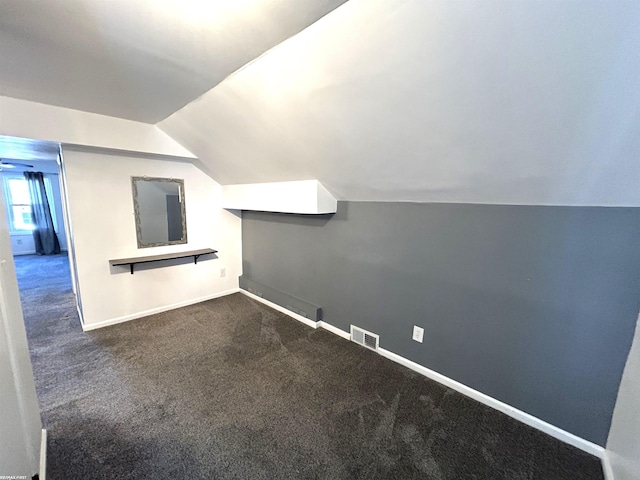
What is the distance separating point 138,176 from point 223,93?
1.77 metres

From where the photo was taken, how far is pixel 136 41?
125 centimetres

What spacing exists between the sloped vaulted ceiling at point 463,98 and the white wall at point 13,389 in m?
1.52

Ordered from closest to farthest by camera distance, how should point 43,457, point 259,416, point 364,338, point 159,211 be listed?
point 43,457, point 259,416, point 364,338, point 159,211

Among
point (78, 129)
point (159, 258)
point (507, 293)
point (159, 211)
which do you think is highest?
point (78, 129)

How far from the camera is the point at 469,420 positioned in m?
1.70

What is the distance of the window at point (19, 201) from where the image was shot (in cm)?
574

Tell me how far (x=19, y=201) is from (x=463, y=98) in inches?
349

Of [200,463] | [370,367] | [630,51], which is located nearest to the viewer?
[630,51]

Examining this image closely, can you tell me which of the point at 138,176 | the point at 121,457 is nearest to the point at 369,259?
the point at 121,457

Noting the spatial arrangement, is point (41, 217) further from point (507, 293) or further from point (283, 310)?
point (507, 293)

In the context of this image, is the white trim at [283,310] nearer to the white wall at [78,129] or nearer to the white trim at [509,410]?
the white trim at [509,410]

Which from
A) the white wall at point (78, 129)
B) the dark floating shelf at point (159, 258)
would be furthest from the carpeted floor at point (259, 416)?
the white wall at point (78, 129)

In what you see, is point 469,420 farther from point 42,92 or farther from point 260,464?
point 42,92

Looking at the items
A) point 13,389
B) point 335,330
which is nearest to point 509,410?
point 335,330
